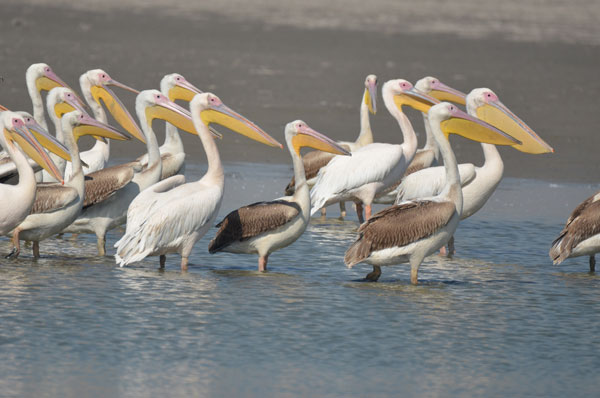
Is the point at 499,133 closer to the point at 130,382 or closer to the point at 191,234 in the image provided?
the point at 191,234

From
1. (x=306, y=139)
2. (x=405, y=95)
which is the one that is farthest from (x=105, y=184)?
(x=405, y=95)

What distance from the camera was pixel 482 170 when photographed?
336 inches

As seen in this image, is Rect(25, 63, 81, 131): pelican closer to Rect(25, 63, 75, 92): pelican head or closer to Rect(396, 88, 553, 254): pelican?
Rect(25, 63, 75, 92): pelican head

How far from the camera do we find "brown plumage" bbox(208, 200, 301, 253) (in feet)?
23.6

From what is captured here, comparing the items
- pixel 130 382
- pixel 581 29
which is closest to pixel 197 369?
pixel 130 382

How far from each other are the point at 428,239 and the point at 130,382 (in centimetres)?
268

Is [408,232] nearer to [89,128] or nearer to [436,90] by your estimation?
[89,128]

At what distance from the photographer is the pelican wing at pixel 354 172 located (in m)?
9.10

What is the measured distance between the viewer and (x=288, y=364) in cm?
516

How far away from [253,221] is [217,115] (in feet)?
2.96

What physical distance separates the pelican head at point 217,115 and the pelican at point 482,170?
59.8 inches

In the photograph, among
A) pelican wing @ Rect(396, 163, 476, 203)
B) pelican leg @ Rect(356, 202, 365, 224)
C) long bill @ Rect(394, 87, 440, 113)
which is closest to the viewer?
pelican wing @ Rect(396, 163, 476, 203)

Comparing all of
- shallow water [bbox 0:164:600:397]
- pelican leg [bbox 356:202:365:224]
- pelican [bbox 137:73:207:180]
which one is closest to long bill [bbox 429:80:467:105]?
pelican leg [bbox 356:202:365:224]

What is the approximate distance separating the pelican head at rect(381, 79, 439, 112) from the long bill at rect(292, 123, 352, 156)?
206cm
